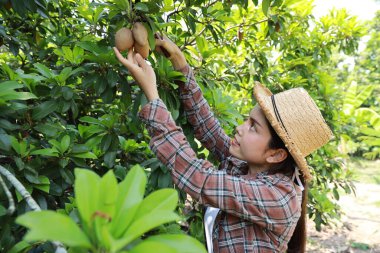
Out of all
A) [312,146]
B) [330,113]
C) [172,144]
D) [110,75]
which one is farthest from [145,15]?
[330,113]

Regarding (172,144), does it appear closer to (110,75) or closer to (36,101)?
(110,75)

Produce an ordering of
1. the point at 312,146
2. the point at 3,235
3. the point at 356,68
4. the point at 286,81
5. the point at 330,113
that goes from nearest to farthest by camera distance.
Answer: the point at 3,235 < the point at 312,146 < the point at 286,81 < the point at 330,113 < the point at 356,68

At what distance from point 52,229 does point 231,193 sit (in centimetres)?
74

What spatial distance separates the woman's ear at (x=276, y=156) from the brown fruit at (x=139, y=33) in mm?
585

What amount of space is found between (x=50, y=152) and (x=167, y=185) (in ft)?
1.45

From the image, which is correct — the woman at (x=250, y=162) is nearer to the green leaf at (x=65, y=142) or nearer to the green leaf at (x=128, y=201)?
the green leaf at (x=65, y=142)

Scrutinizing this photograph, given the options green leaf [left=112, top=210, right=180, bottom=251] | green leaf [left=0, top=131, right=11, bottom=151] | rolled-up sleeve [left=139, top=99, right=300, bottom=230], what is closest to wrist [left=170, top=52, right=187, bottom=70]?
rolled-up sleeve [left=139, top=99, right=300, bottom=230]

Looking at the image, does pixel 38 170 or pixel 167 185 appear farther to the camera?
pixel 167 185

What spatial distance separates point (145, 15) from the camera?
1.24 meters

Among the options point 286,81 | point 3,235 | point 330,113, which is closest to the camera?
point 3,235

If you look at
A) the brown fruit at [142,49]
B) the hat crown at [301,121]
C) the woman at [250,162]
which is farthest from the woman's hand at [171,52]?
the hat crown at [301,121]

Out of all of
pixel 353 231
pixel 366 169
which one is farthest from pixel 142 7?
pixel 366 169

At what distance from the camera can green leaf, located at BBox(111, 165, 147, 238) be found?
1.86ft

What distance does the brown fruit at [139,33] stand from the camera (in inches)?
47.6
